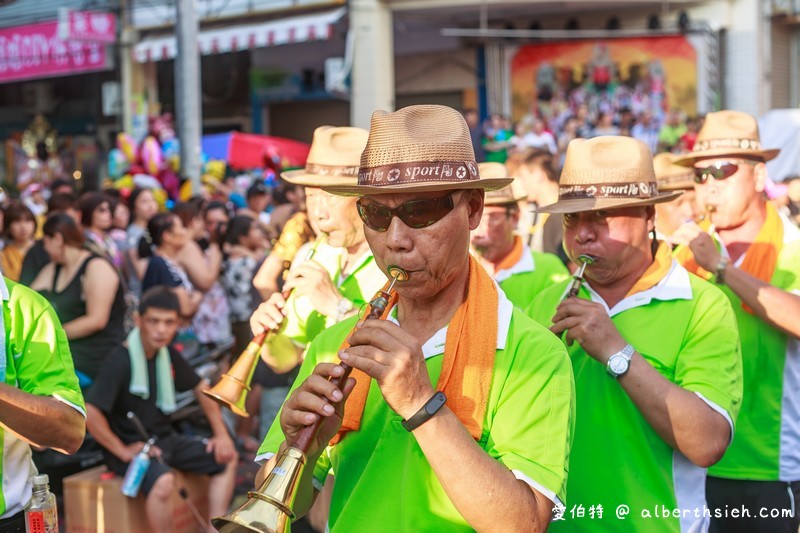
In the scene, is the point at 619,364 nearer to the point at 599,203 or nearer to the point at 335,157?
the point at 599,203

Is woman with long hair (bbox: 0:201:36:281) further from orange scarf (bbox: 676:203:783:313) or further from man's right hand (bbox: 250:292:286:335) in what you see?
orange scarf (bbox: 676:203:783:313)

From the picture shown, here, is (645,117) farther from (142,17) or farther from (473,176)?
(473,176)

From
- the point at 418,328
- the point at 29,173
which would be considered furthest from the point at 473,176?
the point at 29,173

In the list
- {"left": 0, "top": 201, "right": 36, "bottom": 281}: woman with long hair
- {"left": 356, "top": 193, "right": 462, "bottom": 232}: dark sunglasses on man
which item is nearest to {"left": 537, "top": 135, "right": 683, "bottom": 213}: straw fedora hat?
{"left": 356, "top": 193, "right": 462, "bottom": 232}: dark sunglasses on man

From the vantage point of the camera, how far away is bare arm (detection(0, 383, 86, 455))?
9.76 feet

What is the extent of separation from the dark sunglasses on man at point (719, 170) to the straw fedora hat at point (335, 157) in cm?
159

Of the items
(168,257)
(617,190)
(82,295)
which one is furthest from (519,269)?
(168,257)

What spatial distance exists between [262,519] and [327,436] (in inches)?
14.2

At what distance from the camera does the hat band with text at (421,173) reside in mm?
2502

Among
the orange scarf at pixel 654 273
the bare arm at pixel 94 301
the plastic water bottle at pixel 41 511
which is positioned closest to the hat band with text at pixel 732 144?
the orange scarf at pixel 654 273

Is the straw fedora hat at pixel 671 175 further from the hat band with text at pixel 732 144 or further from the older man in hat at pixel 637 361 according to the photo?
the older man in hat at pixel 637 361

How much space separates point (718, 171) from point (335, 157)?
70.4 inches

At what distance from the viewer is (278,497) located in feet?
7.59

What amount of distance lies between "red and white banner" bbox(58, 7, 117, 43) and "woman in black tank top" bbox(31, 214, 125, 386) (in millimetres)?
14417
